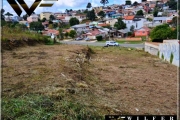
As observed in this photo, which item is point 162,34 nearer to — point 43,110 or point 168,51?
point 168,51

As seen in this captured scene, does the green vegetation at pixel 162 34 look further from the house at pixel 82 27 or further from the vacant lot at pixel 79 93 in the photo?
the house at pixel 82 27

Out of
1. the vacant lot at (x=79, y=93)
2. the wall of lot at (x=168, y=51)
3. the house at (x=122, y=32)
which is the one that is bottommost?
the vacant lot at (x=79, y=93)

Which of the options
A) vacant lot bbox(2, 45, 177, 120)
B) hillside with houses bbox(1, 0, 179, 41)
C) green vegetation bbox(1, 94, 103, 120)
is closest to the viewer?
green vegetation bbox(1, 94, 103, 120)

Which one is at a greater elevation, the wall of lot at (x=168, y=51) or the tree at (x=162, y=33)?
the tree at (x=162, y=33)

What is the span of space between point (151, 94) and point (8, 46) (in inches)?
283

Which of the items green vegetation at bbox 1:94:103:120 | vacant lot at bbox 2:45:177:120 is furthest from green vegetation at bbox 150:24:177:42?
green vegetation at bbox 1:94:103:120

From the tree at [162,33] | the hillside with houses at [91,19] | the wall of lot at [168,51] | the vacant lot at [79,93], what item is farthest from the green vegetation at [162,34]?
the vacant lot at [79,93]

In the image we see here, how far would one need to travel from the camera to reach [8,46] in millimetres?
9852

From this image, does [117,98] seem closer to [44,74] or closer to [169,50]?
[44,74]

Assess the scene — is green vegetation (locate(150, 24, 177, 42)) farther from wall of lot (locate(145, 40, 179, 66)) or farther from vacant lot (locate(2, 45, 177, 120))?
vacant lot (locate(2, 45, 177, 120))

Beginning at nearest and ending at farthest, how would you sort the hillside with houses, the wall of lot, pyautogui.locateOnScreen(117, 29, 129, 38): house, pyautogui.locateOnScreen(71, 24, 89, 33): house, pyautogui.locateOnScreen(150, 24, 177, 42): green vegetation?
the hillside with houses
pyautogui.locateOnScreen(71, 24, 89, 33): house
the wall of lot
pyautogui.locateOnScreen(117, 29, 129, 38): house
pyautogui.locateOnScreen(150, 24, 177, 42): green vegetation

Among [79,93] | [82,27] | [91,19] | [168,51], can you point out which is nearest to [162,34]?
[168,51]

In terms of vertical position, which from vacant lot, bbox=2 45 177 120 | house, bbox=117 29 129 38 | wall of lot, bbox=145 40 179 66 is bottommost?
vacant lot, bbox=2 45 177 120

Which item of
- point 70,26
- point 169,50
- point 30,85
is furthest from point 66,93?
point 169,50
